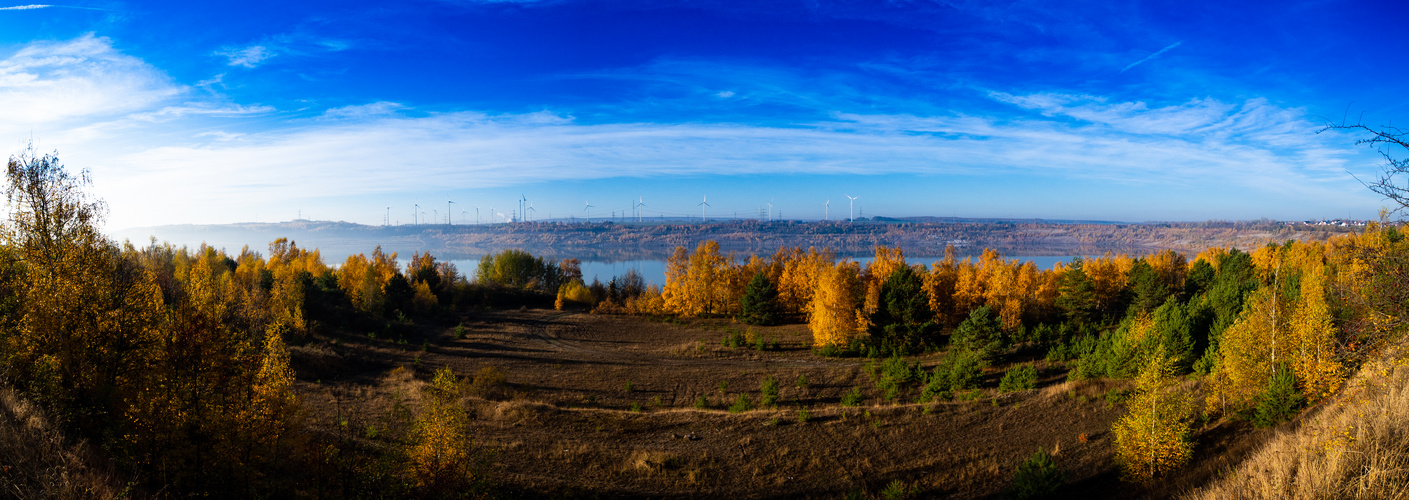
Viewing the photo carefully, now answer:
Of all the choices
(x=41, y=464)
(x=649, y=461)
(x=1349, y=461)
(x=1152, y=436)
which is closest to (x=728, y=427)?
(x=649, y=461)

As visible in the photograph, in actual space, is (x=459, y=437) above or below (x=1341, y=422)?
below

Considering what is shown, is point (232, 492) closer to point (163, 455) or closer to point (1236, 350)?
point (163, 455)

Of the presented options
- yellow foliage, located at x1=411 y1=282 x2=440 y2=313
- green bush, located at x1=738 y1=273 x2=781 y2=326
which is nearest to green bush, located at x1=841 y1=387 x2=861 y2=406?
green bush, located at x1=738 y1=273 x2=781 y2=326

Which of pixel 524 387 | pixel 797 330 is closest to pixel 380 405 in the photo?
pixel 524 387

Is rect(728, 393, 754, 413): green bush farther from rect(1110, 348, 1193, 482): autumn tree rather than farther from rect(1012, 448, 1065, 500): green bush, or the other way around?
rect(1110, 348, 1193, 482): autumn tree

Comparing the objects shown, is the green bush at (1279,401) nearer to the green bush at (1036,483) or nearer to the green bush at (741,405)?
the green bush at (1036,483)

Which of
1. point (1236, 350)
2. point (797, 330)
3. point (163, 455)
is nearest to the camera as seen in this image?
point (163, 455)

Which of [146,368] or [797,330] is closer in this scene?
[146,368]

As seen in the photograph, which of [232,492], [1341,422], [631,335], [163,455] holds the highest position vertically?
[1341,422]
